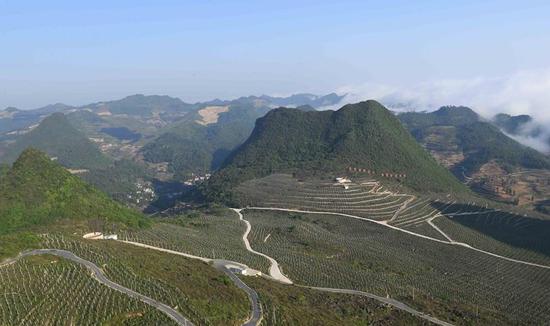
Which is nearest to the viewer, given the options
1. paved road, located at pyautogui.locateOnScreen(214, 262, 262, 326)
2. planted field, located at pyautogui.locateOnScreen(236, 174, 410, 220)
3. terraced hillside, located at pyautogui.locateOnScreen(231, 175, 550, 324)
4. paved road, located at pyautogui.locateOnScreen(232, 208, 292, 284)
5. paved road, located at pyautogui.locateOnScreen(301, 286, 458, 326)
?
paved road, located at pyautogui.locateOnScreen(214, 262, 262, 326)

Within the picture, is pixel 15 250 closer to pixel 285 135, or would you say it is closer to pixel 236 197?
pixel 236 197

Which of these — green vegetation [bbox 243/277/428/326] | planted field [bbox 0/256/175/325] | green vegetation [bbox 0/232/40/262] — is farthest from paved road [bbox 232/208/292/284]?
green vegetation [bbox 0/232/40/262]

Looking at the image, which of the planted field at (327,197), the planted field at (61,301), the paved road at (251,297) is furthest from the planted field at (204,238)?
the planted field at (61,301)

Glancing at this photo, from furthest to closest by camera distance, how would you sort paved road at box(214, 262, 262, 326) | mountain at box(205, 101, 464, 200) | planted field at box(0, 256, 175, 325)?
1. mountain at box(205, 101, 464, 200)
2. paved road at box(214, 262, 262, 326)
3. planted field at box(0, 256, 175, 325)

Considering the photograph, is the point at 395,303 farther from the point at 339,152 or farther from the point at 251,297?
the point at 339,152

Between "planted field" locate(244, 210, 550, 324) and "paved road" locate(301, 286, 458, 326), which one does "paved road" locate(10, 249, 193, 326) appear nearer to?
"paved road" locate(301, 286, 458, 326)

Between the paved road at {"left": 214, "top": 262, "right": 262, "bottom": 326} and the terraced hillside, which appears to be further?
the terraced hillside

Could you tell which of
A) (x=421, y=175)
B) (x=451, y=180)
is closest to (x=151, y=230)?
(x=421, y=175)
